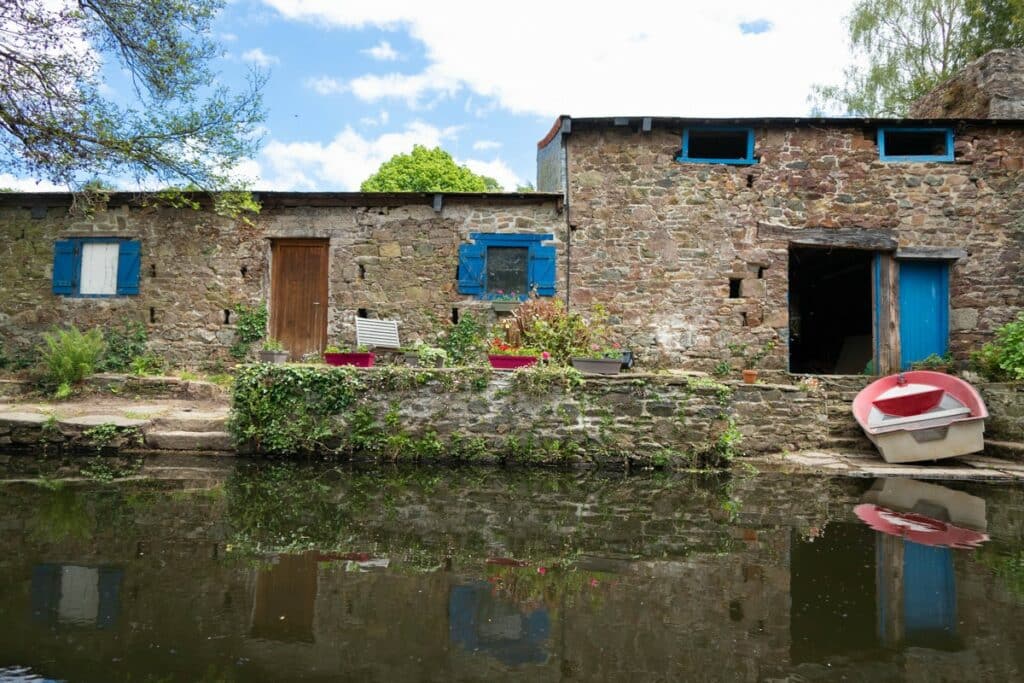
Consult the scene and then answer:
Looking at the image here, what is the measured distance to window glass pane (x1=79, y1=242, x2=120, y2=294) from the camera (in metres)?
10.2

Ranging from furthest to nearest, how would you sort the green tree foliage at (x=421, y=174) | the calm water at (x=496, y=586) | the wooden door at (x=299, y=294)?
the green tree foliage at (x=421, y=174) < the wooden door at (x=299, y=294) < the calm water at (x=496, y=586)

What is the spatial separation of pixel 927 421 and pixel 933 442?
247 mm

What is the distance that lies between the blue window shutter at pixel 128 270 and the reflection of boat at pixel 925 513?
1051 centimetres

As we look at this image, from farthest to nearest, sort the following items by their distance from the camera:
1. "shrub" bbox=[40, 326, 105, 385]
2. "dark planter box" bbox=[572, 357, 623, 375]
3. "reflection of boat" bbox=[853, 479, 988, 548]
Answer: "shrub" bbox=[40, 326, 105, 385], "dark planter box" bbox=[572, 357, 623, 375], "reflection of boat" bbox=[853, 479, 988, 548]

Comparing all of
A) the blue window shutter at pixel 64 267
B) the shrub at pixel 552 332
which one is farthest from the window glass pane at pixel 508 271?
the blue window shutter at pixel 64 267

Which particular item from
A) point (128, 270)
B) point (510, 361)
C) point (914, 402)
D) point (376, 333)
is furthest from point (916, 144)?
point (128, 270)

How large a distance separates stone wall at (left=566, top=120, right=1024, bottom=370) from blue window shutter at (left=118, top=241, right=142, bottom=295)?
7071 mm

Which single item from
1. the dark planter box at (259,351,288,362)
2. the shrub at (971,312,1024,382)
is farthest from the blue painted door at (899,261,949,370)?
the dark planter box at (259,351,288,362)

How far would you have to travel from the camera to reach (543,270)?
31.9ft

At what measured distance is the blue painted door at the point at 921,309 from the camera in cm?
963

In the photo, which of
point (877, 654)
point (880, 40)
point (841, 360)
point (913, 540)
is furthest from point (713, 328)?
point (880, 40)

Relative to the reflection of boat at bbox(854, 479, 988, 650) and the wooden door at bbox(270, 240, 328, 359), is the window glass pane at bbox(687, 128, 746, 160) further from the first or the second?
the wooden door at bbox(270, 240, 328, 359)

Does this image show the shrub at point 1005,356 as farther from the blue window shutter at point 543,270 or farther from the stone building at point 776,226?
the blue window shutter at point 543,270

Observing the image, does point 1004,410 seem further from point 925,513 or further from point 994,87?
point 994,87
